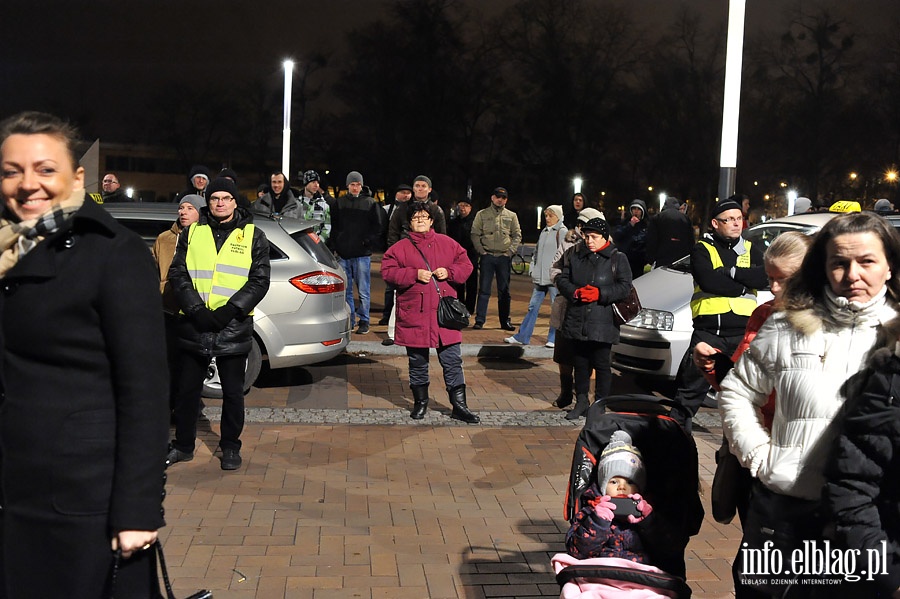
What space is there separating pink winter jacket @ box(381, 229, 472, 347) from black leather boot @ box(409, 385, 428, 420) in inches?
15.1

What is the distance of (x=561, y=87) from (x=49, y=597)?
40121 millimetres

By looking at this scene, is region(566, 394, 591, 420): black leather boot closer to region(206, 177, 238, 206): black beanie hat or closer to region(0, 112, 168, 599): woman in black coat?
region(206, 177, 238, 206): black beanie hat

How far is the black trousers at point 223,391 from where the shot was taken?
645 centimetres

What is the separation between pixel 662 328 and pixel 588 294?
4.43ft

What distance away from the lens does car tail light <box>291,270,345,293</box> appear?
8719mm

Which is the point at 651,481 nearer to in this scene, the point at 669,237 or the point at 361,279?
the point at 361,279

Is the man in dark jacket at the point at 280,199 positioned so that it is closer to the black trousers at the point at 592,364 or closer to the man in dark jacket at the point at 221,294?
the black trousers at the point at 592,364

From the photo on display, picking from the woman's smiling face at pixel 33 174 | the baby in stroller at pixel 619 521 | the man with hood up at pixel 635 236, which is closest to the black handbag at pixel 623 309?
the baby in stroller at pixel 619 521

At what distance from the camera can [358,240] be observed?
12594mm

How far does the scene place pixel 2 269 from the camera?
2.60 m

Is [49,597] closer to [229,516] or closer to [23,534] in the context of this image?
[23,534]

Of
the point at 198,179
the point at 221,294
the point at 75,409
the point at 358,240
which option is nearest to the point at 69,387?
the point at 75,409

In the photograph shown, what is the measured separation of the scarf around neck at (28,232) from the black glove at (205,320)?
3.63 meters

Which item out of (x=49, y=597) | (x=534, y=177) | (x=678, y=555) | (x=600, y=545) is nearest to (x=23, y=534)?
(x=49, y=597)
